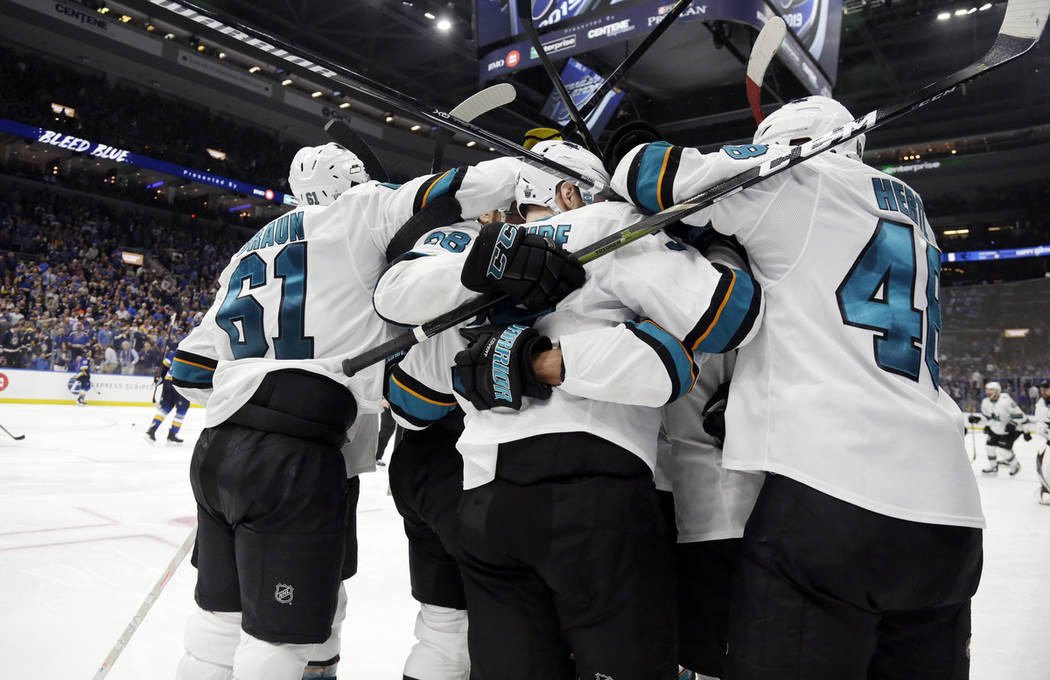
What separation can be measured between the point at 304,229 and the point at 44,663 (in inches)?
60.3

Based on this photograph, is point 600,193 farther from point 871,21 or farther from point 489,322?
point 871,21

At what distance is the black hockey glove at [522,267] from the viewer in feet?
3.93

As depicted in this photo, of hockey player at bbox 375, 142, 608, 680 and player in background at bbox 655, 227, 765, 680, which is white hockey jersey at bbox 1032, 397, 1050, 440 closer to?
player in background at bbox 655, 227, 765, 680

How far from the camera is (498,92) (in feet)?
6.38

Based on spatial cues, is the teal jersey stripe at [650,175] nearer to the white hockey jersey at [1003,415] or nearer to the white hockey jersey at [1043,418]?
the white hockey jersey at [1043,418]

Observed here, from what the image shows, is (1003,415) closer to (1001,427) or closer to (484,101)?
(1001,427)

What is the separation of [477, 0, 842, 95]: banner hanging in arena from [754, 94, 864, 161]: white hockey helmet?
4.33m

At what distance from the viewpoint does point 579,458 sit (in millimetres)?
1182

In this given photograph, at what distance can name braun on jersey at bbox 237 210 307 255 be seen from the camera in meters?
1.80

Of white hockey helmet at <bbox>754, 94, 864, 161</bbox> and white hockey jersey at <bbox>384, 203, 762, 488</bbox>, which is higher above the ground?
white hockey helmet at <bbox>754, 94, 864, 161</bbox>

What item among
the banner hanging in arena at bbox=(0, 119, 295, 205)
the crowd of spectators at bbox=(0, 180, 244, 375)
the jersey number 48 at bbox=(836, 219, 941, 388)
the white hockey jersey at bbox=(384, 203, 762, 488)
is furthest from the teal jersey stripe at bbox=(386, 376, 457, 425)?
the banner hanging in arena at bbox=(0, 119, 295, 205)

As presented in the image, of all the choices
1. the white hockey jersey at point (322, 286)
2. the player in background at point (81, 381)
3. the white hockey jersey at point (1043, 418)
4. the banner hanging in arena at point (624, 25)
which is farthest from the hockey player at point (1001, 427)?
the player in background at point (81, 381)

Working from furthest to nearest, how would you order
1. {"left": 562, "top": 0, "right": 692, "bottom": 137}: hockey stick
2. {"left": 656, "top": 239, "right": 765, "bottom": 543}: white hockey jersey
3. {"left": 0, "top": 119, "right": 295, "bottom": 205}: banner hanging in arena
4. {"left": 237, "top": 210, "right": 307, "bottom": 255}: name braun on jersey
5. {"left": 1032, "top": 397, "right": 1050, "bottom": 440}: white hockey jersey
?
{"left": 0, "top": 119, "right": 295, "bottom": 205}: banner hanging in arena < {"left": 1032, "top": 397, "right": 1050, "bottom": 440}: white hockey jersey < {"left": 562, "top": 0, "right": 692, "bottom": 137}: hockey stick < {"left": 237, "top": 210, "right": 307, "bottom": 255}: name braun on jersey < {"left": 656, "top": 239, "right": 765, "bottom": 543}: white hockey jersey

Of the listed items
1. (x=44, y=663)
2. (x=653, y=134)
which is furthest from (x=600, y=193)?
(x=44, y=663)
